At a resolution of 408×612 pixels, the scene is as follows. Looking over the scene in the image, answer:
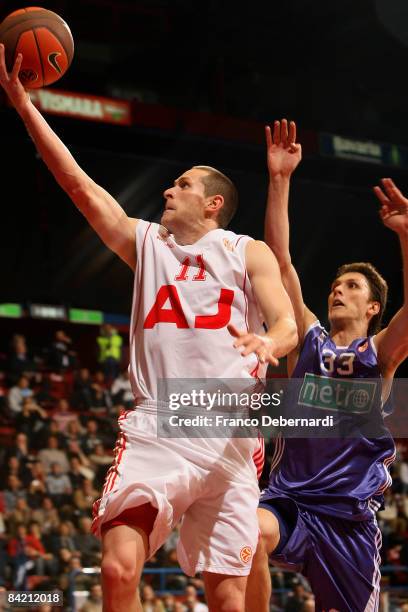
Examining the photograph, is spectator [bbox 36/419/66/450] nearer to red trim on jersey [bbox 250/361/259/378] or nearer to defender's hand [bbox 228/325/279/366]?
red trim on jersey [bbox 250/361/259/378]

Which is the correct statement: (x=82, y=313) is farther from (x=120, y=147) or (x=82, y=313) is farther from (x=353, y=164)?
(x=353, y=164)

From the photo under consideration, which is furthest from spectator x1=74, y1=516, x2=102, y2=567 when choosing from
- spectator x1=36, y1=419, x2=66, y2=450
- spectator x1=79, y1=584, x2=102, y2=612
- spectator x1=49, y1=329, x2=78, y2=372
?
spectator x1=49, y1=329, x2=78, y2=372

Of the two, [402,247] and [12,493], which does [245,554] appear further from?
[12,493]

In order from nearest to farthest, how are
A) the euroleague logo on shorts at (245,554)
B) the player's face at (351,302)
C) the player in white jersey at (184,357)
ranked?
the player in white jersey at (184,357)
the euroleague logo on shorts at (245,554)
the player's face at (351,302)

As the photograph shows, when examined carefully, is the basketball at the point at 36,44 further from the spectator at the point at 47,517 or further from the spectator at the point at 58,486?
the spectator at the point at 58,486

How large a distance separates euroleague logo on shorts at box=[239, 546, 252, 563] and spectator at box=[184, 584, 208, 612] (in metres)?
6.29

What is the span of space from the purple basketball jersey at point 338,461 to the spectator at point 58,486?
24.6 feet

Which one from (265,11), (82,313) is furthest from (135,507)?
(265,11)

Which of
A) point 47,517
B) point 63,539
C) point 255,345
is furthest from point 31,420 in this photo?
point 255,345

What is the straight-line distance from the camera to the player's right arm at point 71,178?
3.71 metres

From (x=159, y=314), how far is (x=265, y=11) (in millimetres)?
18785

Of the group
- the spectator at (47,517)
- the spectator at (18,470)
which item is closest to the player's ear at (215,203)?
the spectator at (47,517)

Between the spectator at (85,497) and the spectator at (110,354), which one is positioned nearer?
the spectator at (85,497)

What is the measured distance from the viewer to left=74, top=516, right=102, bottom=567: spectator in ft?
33.9
